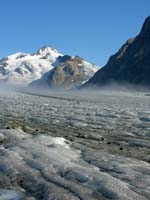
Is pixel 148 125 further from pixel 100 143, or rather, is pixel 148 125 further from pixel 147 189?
pixel 147 189

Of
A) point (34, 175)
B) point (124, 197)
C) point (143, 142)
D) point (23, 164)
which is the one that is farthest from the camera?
point (143, 142)

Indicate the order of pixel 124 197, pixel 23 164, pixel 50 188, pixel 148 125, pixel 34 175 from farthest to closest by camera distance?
1. pixel 148 125
2. pixel 23 164
3. pixel 34 175
4. pixel 50 188
5. pixel 124 197

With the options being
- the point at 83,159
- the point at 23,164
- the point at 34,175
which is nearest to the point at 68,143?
the point at 83,159

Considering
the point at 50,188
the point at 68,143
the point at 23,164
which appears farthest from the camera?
the point at 68,143

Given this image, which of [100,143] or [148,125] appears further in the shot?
[148,125]

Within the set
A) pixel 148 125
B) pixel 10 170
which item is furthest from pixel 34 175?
pixel 148 125

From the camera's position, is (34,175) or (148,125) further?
(148,125)

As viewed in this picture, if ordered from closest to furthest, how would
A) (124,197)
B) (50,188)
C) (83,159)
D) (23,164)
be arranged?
(124,197) → (50,188) → (23,164) → (83,159)

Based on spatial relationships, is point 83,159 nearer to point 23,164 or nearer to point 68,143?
point 23,164
